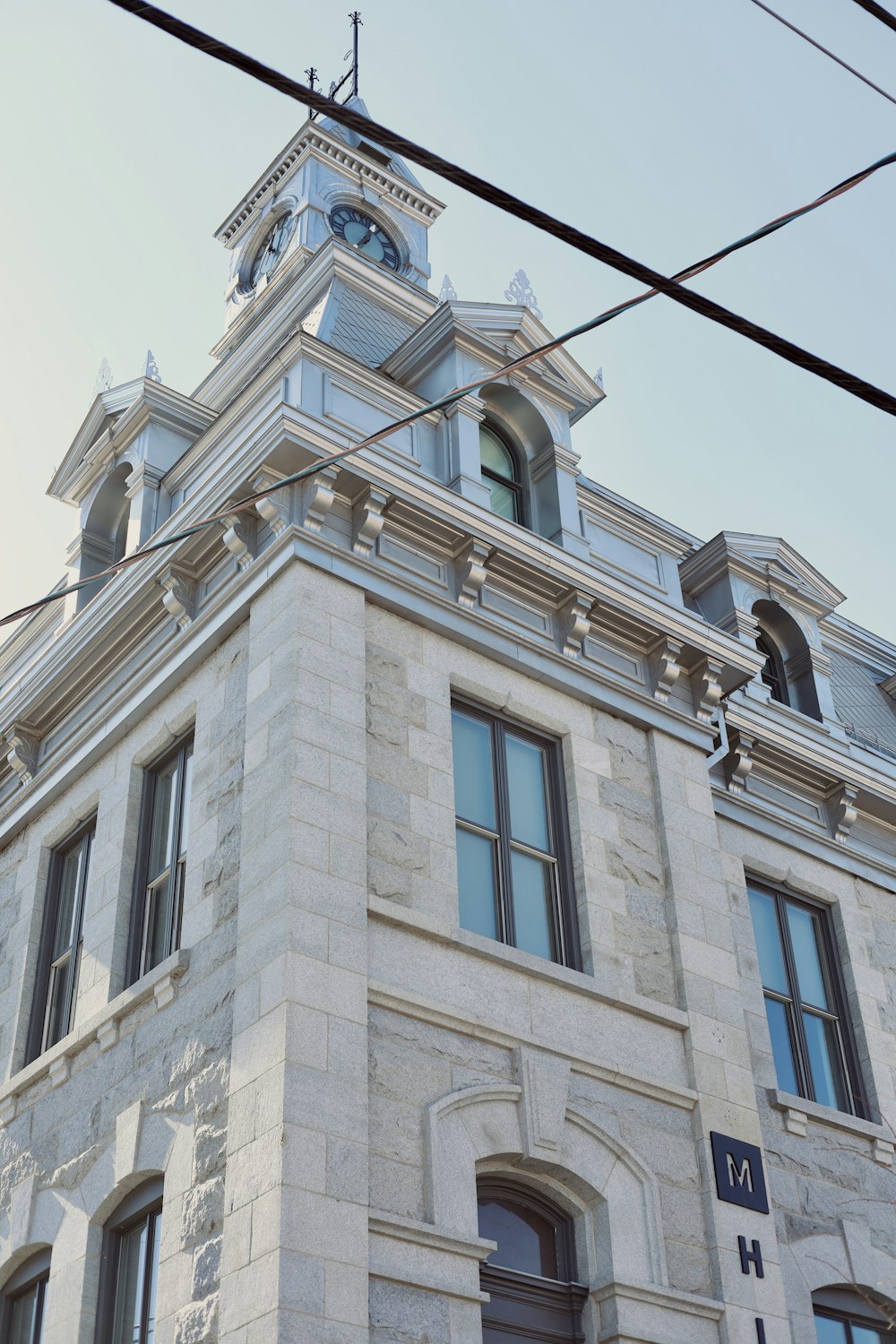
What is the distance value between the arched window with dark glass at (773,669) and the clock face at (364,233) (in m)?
8.96

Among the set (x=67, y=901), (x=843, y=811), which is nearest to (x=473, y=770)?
(x=67, y=901)

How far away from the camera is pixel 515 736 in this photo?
15.9m

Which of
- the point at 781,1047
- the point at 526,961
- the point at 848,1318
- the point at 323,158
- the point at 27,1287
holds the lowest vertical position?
the point at 848,1318

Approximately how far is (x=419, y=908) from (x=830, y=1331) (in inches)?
206

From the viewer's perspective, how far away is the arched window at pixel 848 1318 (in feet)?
48.7

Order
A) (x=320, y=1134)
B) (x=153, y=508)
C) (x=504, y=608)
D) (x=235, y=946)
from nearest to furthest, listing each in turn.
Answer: (x=320, y=1134)
(x=235, y=946)
(x=504, y=608)
(x=153, y=508)

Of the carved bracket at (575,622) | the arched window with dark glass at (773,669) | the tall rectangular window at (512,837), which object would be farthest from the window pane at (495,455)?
the arched window with dark glass at (773,669)

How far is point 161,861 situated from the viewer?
15289mm

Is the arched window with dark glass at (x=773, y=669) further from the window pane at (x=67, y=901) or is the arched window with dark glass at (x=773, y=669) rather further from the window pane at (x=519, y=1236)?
the window pane at (x=519, y=1236)

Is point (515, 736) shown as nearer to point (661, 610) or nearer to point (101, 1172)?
point (661, 610)

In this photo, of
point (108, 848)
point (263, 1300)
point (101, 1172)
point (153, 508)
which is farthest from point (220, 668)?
point (263, 1300)

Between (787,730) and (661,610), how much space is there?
8.02 ft

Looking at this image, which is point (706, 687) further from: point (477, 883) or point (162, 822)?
point (162, 822)

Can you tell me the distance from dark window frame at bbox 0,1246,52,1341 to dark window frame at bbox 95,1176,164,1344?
0.94 m
